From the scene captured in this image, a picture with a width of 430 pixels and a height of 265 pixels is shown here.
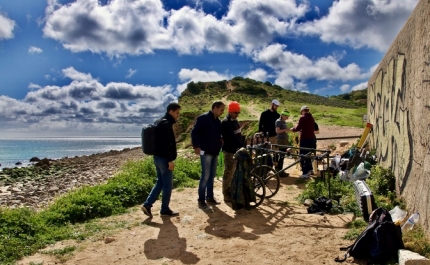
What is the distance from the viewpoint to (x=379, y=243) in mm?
4176

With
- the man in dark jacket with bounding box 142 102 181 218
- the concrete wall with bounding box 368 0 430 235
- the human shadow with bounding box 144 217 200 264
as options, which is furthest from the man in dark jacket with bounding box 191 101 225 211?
the concrete wall with bounding box 368 0 430 235

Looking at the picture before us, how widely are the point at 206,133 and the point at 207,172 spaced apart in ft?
2.61

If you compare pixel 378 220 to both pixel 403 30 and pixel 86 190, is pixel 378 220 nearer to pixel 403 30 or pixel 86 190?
pixel 403 30

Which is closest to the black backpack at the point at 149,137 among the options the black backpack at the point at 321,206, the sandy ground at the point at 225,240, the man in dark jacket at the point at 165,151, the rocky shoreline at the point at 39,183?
the man in dark jacket at the point at 165,151

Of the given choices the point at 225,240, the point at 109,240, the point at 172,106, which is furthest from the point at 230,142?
the point at 109,240

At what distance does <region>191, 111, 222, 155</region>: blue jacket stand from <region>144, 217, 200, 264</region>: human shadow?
5.61 ft

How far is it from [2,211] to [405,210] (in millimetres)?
6928

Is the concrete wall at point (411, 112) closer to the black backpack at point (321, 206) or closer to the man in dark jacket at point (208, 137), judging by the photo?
the black backpack at point (321, 206)

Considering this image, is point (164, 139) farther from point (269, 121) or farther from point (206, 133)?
point (269, 121)

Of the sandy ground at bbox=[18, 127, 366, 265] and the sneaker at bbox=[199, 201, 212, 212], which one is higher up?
the sneaker at bbox=[199, 201, 212, 212]

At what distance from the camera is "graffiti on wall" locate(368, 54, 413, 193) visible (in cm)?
609

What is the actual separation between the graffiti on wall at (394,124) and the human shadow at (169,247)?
3.74 metres

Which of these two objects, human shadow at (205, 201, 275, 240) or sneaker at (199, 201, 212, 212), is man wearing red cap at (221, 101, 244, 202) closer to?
sneaker at (199, 201, 212, 212)

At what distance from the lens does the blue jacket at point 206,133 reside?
700 centimetres
